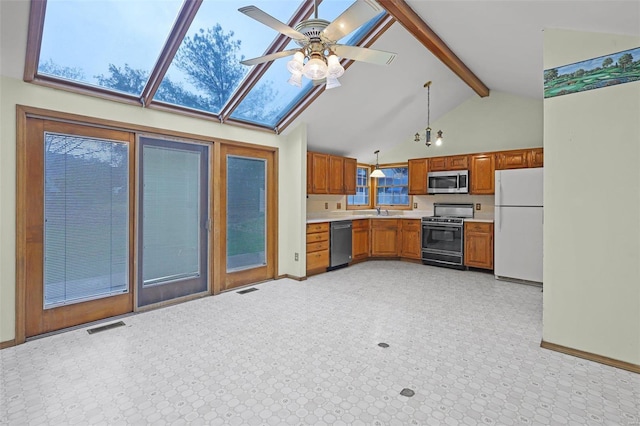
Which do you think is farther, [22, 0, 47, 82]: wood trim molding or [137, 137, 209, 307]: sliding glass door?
[137, 137, 209, 307]: sliding glass door

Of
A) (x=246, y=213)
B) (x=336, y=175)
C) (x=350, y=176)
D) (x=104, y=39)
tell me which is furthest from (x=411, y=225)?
(x=104, y=39)

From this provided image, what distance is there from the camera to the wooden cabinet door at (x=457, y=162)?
225 inches

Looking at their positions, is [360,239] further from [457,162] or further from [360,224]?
[457,162]

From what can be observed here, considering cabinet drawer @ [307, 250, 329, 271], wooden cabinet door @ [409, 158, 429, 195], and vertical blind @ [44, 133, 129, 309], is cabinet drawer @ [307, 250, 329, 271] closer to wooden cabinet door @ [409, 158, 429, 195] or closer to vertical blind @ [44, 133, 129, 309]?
wooden cabinet door @ [409, 158, 429, 195]

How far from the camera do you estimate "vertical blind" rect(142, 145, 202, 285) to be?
3.57m

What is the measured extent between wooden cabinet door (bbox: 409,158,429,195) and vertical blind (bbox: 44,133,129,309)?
497 cm

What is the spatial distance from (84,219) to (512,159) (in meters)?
6.00

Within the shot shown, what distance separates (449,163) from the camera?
5.90 metres

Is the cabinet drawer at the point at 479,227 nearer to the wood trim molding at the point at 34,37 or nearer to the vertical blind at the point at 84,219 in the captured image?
the vertical blind at the point at 84,219

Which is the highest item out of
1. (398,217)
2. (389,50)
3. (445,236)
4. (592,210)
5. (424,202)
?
(389,50)

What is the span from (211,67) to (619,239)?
3957mm

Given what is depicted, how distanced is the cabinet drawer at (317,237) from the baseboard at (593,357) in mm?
3184

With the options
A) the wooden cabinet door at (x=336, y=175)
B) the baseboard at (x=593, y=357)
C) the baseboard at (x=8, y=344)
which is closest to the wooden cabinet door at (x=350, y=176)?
the wooden cabinet door at (x=336, y=175)

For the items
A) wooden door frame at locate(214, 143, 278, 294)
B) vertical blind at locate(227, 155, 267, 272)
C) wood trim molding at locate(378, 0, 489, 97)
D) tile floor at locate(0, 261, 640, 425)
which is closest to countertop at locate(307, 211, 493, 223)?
wooden door frame at locate(214, 143, 278, 294)
